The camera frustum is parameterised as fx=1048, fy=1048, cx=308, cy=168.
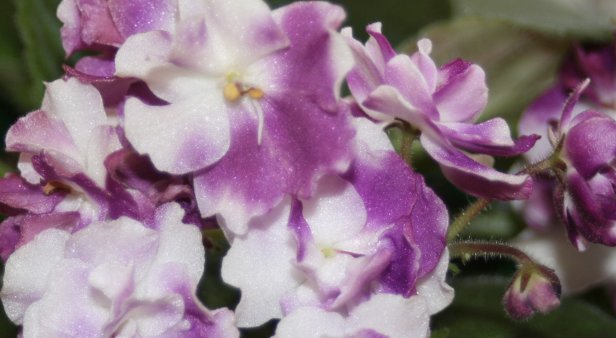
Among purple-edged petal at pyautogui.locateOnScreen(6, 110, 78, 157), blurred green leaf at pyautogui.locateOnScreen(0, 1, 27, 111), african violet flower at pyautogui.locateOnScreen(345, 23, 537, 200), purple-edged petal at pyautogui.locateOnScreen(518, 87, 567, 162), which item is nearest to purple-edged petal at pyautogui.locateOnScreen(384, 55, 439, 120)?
african violet flower at pyautogui.locateOnScreen(345, 23, 537, 200)

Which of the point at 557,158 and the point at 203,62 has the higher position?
the point at 203,62

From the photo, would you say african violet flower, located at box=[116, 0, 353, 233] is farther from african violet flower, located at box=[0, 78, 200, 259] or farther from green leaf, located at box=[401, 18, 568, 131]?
green leaf, located at box=[401, 18, 568, 131]

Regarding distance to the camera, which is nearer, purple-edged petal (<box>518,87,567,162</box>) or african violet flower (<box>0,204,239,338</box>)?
african violet flower (<box>0,204,239,338</box>)

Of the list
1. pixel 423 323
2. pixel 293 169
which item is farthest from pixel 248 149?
pixel 423 323

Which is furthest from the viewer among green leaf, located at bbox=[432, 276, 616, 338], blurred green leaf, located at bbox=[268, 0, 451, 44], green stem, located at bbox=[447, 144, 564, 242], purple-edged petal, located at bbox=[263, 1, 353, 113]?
blurred green leaf, located at bbox=[268, 0, 451, 44]

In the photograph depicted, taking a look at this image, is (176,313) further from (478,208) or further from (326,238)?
(478,208)

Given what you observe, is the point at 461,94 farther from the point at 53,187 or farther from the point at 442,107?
the point at 53,187
